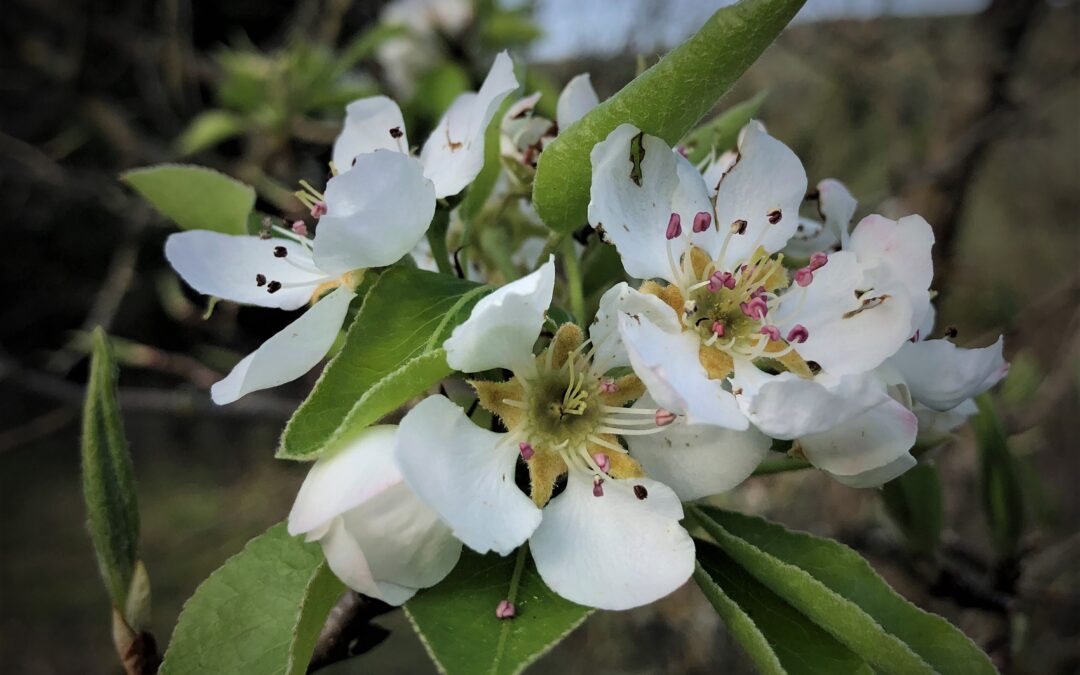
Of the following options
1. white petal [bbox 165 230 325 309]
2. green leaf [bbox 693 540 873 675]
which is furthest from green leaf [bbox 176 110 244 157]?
green leaf [bbox 693 540 873 675]

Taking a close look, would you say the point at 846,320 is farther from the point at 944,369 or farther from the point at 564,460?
the point at 564,460

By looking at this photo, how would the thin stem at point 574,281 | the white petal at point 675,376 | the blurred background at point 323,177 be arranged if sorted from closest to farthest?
1. the white petal at point 675,376
2. the thin stem at point 574,281
3. the blurred background at point 323,177

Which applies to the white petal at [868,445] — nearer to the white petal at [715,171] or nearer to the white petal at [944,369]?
the white petal at [944,369]

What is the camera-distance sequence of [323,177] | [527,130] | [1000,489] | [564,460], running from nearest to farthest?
[564,460] < [527,130] < [1000,489] < [323,177]

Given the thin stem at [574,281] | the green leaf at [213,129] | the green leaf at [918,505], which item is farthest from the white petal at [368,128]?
the green leaf at [213,129]

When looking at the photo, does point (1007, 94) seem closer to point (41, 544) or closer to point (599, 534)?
point (599, 534)

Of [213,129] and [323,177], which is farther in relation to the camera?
[213,129]

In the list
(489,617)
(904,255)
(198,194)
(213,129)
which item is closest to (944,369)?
(904,255)

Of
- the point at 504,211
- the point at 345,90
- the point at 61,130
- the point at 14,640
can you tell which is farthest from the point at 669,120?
the point at 14,640
